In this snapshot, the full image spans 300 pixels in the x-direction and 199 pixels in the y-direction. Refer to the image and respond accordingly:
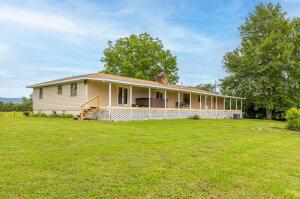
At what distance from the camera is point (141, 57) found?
40406 millimetres

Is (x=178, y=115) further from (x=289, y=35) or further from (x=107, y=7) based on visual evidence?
(x=289, y=35)

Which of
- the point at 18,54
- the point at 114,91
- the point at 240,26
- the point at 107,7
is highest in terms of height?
the point at 240,26

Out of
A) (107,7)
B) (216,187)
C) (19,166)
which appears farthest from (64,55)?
(216,187)

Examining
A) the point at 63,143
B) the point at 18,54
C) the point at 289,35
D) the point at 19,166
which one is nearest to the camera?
the point at 19,166

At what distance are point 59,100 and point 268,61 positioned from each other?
76.5ft

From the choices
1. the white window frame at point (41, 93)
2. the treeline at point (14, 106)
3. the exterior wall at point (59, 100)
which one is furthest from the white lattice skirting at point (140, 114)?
the treeline at point (14, 106)

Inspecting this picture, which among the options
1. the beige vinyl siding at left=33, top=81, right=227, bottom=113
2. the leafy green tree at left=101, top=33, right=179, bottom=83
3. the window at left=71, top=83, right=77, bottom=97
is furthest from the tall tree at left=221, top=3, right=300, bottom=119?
the window at left=71, top=83, right=77, bottom=97

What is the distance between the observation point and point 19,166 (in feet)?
14.8

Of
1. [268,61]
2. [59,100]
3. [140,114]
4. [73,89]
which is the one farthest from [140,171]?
[268,61]

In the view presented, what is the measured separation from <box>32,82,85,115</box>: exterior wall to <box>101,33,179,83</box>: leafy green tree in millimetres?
18017

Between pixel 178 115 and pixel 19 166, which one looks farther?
pixel 178 115

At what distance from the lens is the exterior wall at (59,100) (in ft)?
58.7

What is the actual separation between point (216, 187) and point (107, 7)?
17.6 meters

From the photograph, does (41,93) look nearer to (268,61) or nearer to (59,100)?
(59,100)
